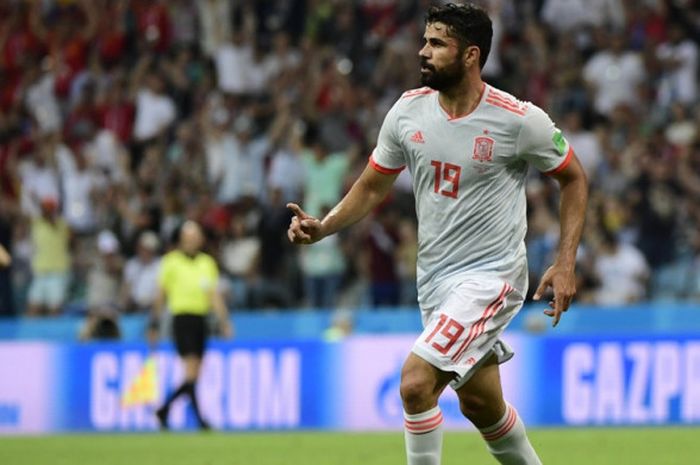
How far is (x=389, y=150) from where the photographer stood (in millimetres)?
8062

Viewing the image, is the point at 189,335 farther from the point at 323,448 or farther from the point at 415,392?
the point at 415,392

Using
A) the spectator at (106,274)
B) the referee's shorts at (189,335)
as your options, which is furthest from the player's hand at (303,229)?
the spectator at (106,274)

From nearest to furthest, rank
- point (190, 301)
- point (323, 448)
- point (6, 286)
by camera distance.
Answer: point (323, 448)
point (190, 301)
point (6, 286)

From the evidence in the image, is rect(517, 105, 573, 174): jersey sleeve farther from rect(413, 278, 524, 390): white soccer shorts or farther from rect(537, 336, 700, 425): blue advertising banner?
rect(537, 336, 700, 425): blue advertising banner

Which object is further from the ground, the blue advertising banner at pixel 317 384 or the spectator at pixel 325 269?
the spectator at pixel 325 269

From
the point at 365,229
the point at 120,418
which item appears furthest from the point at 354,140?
the point at 120,418

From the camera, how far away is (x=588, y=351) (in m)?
17.2

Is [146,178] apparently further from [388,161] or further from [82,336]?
[388,161]

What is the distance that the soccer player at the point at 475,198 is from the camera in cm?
773

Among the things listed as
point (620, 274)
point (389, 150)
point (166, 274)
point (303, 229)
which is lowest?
point (620, 274)

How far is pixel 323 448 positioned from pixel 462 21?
6743 mm

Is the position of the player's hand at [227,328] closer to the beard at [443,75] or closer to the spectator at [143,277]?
the spectator at [143,277]

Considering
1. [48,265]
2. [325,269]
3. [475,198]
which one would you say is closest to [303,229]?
[475,198]

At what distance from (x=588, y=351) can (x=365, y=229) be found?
3479mm
